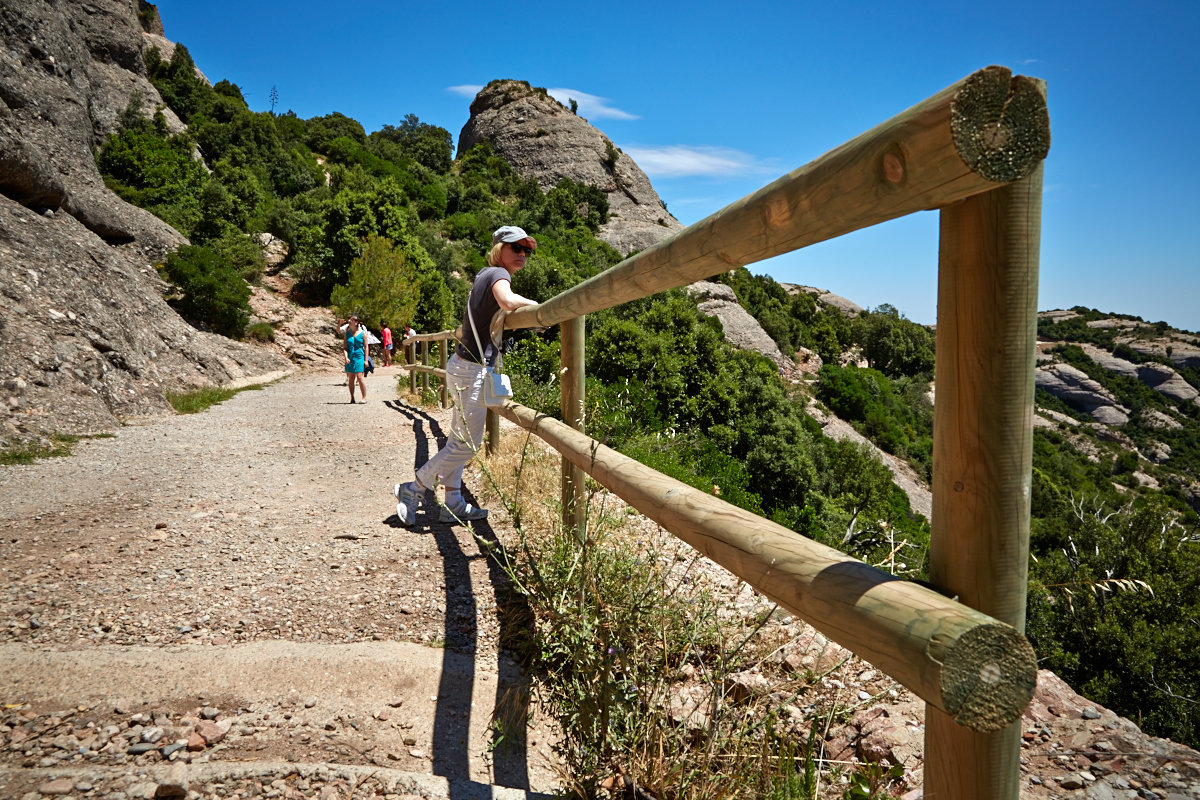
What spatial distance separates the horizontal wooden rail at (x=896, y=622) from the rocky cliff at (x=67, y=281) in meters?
7.20

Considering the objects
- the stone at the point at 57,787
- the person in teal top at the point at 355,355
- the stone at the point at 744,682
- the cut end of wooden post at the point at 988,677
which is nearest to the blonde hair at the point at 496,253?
the stone at the point at 744,682

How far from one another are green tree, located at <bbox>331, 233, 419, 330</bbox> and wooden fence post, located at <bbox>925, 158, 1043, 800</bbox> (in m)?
23.8

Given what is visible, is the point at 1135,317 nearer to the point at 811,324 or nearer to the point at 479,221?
the point at 811,324

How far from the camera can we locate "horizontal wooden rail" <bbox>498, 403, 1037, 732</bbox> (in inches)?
32.5

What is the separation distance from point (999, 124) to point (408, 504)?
3.68 m

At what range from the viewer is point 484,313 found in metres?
3.68

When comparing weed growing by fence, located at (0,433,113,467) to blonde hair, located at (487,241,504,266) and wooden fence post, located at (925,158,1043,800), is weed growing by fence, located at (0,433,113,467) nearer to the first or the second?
blonde hair, located at (487,241,504,266)

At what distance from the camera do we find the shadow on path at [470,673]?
1.96 m

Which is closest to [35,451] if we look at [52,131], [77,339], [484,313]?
[77,339]

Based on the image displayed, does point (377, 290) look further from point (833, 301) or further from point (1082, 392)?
point (1082, 392)

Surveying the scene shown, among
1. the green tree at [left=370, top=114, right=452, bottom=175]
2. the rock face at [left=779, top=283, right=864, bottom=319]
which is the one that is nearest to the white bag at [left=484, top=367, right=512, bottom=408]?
the green tree at [left=370, top=114, right=452, bottom=175]

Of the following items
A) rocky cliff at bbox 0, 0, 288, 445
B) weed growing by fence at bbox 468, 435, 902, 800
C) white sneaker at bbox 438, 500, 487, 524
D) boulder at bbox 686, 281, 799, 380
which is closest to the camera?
weed growing by fence at bbox 468, 435, 902, 800

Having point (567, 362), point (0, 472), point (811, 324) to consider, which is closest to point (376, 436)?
point (0, 472)

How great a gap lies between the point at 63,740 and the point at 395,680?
92 cm
